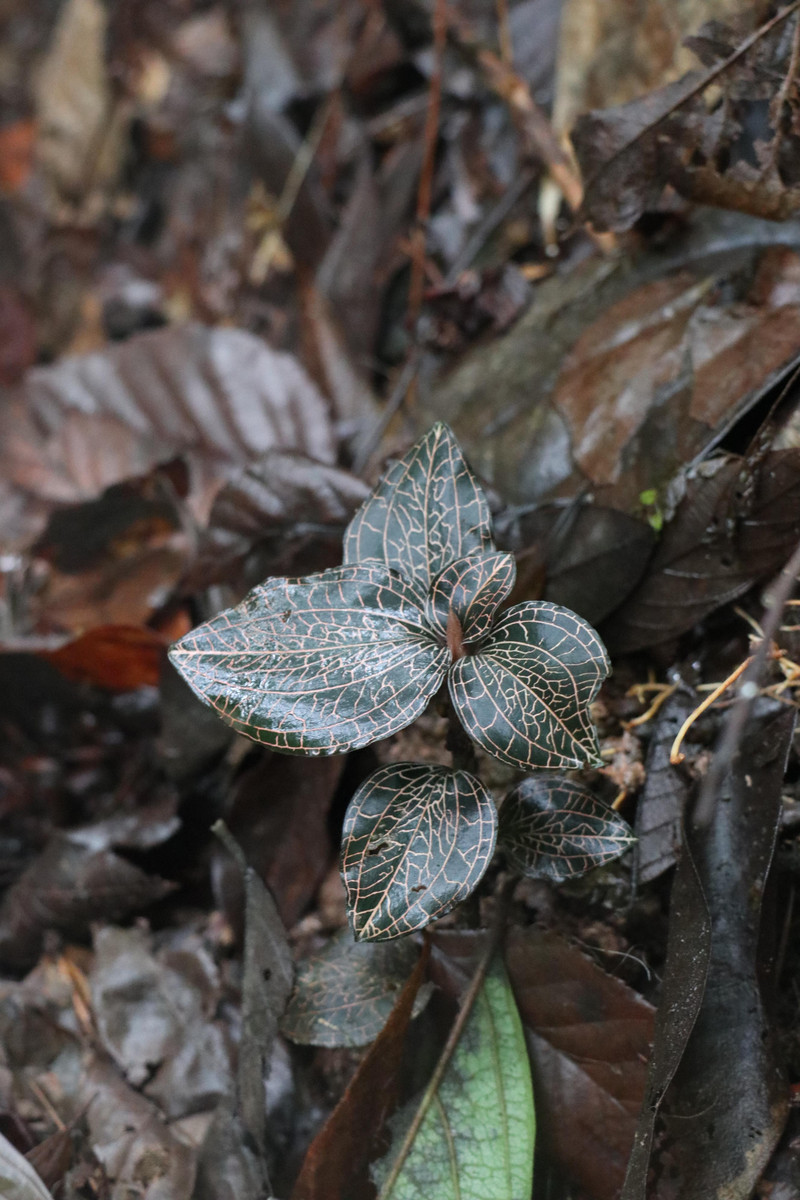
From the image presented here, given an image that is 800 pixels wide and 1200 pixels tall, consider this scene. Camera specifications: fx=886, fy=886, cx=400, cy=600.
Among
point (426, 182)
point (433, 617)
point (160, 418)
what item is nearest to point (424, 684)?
point (433, 617)

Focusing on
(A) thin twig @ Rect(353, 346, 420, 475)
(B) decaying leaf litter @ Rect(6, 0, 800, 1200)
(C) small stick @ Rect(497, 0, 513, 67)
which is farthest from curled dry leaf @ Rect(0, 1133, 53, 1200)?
(C) small stick @ Rect(497, 0, 513, 67)

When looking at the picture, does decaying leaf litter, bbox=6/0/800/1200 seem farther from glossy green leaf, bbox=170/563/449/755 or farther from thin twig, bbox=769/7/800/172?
glossy green leaf, bbox=170/563/449/755

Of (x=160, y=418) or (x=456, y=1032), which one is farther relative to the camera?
(x=160, y=418)

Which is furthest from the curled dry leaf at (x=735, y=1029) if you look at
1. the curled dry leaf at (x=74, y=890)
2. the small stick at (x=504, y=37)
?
the small stick at (x=504, y=37)

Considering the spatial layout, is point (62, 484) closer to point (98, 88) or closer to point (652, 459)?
point (652, 459)

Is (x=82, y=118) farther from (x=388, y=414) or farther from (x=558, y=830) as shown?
(x=558, y=830)

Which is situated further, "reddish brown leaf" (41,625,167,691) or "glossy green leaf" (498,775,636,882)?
"reddish brown leaf" (41,625,167,691)

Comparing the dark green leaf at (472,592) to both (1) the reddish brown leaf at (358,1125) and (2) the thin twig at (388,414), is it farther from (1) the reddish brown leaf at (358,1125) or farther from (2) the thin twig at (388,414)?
(2) the thin twig at (388,414)
